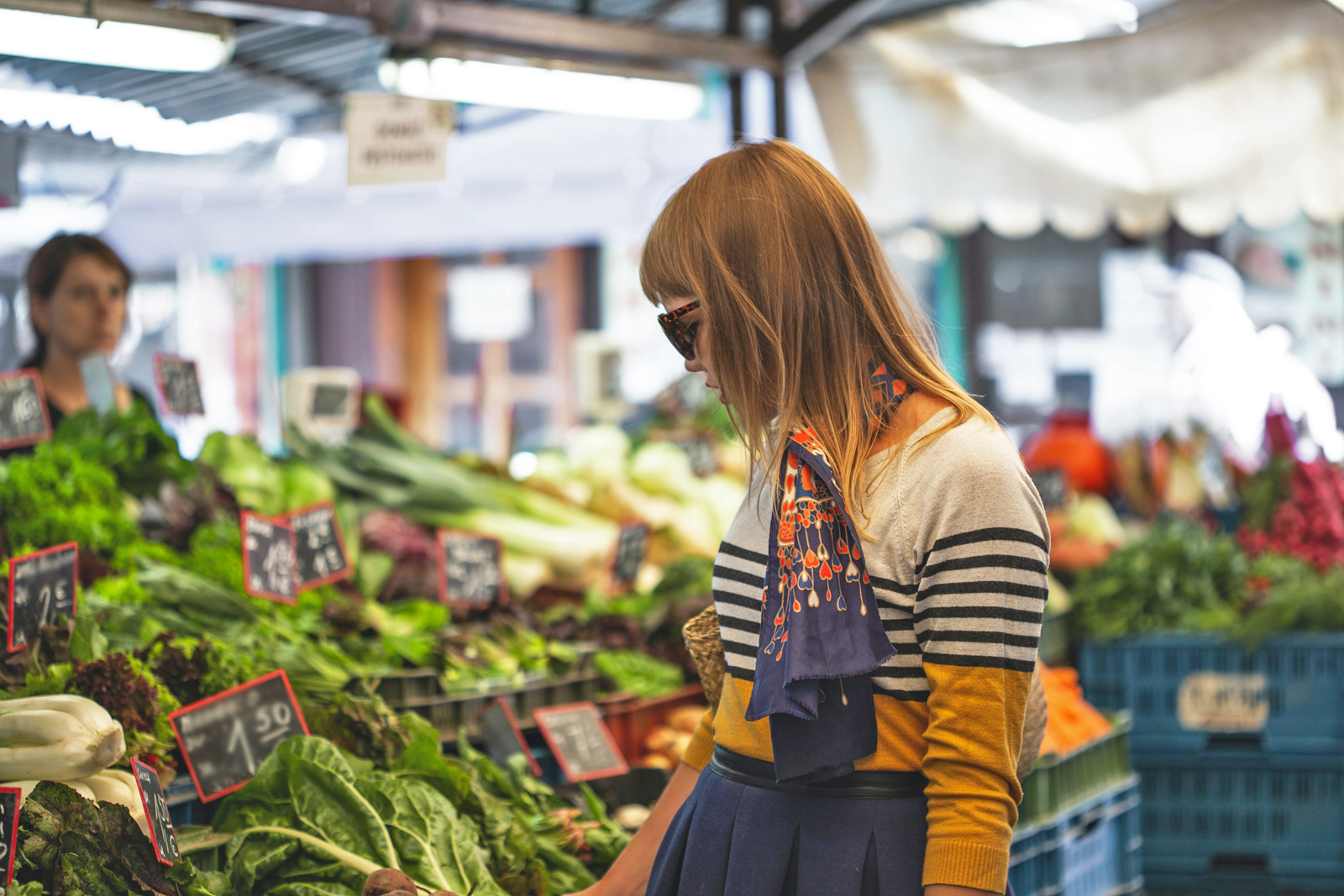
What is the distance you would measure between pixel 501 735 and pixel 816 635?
1.50m

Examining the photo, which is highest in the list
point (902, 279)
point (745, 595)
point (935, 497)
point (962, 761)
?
point (902, 279)

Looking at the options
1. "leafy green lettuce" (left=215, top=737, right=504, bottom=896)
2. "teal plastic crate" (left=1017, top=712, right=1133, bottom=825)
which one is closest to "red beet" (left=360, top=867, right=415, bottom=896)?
"leafy green lettuce" (left=215, top=737, right=504, bottom=896)

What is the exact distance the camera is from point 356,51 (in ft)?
13.6

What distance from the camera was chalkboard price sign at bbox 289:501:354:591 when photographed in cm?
296

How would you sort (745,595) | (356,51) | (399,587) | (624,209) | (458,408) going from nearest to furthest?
1. (745,595)
2. (399,587)
3. (356,51)
4. (624,209)
5. (458,408)

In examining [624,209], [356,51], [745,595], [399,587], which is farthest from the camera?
[624,209]

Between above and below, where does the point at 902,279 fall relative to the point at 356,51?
below

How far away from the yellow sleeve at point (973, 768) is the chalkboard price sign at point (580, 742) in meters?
1.42

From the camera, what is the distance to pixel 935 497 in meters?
1.25

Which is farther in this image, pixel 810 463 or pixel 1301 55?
pixel 1301 55

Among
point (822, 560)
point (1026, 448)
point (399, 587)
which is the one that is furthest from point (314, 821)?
point (1026, 448)

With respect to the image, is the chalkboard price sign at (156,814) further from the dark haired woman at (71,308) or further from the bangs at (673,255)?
the dark haired woman at (71,308)

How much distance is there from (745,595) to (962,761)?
0.33m

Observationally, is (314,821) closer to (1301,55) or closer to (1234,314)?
(1301,55)
